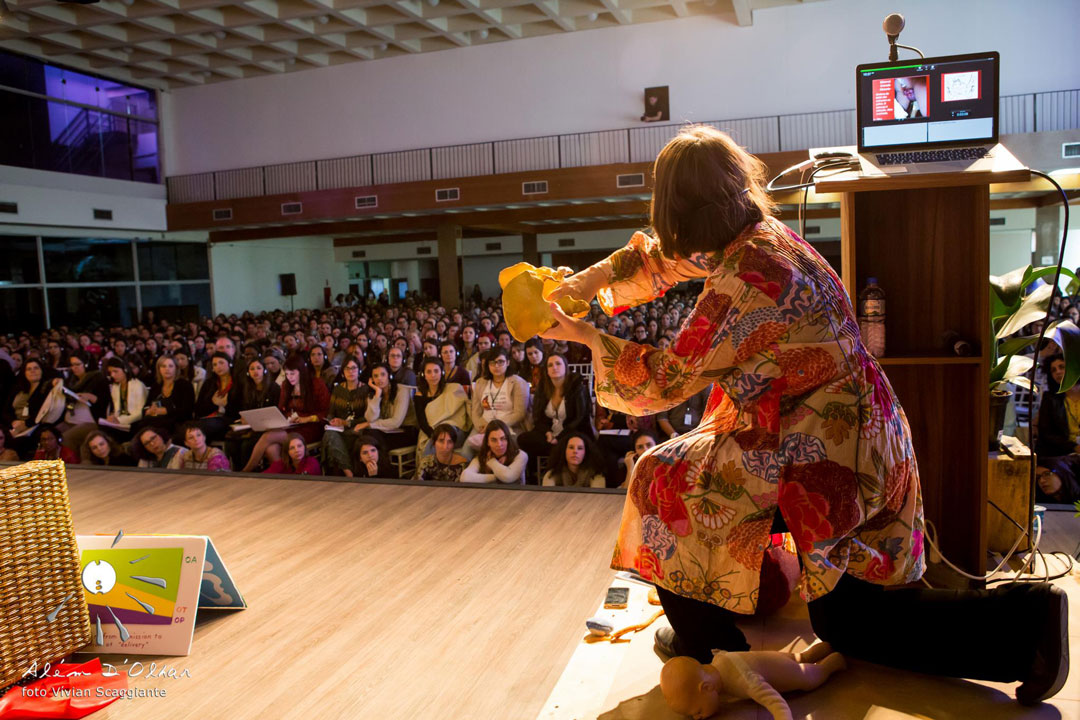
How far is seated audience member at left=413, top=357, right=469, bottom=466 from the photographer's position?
4.72 m

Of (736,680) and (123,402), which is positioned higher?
(123,402)

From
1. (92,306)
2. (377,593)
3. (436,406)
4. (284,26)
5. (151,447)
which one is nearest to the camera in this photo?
(377,593)

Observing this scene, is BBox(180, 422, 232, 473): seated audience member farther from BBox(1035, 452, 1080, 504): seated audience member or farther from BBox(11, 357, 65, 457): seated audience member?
BBox(1035, 452, 1080, 504): seated audience member

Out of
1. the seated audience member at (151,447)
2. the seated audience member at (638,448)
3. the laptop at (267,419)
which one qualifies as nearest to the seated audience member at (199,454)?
the seated audience member at (151,447)

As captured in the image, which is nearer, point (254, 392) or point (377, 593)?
point (377, 593)

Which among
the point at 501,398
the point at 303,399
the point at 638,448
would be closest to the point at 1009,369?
the point at 638,448

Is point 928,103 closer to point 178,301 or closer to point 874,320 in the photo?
point 874,320

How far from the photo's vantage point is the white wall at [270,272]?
17266 millimetres

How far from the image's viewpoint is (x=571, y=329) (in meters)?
1.55

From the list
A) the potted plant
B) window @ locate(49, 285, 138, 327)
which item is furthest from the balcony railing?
the potted plant

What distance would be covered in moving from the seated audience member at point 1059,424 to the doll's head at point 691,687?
272cm

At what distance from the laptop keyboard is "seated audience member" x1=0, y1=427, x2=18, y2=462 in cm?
581

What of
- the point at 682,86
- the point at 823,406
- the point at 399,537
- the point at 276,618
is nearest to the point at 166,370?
Answer: the point at 399,537

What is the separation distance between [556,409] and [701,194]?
3.10 meters
